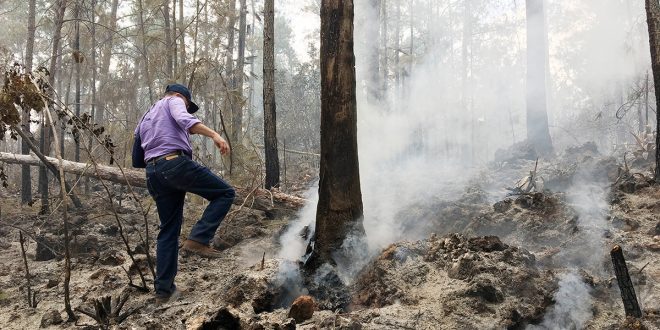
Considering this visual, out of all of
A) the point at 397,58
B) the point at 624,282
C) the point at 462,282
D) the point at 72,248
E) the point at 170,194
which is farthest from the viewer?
the point at 397,58

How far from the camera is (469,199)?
21.8 ft

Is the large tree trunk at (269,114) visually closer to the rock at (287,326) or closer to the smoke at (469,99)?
the smoke at (469,99)

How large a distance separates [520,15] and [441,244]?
129 feet

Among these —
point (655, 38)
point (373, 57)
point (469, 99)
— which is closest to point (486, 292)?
point (655, 38)

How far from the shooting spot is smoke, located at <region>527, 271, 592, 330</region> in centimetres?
258

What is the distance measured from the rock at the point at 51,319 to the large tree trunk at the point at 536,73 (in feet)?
41.8

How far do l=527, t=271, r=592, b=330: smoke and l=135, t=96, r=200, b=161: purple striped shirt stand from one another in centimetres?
279

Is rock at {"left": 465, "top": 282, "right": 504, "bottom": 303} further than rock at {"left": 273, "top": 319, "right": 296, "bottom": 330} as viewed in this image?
Yes

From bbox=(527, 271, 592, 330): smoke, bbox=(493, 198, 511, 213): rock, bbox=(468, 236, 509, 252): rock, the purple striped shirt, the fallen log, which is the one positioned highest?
the purple striped shirt

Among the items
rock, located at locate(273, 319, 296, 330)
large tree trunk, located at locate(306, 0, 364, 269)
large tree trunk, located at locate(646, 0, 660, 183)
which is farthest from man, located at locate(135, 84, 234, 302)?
large tree trunk, located at locate(646, 0, 660, 183)

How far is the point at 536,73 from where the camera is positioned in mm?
13305

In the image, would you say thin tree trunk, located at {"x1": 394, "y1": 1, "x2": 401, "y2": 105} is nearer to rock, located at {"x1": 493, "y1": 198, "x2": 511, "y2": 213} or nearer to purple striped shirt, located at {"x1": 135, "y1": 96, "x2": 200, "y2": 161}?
rock, located at {"x1": 493, "y1": 198, "x2": 511, "y2": 213}

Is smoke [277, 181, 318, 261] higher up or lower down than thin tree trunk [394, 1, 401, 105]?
lower down

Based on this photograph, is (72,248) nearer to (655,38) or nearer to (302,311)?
A: (302,311)
